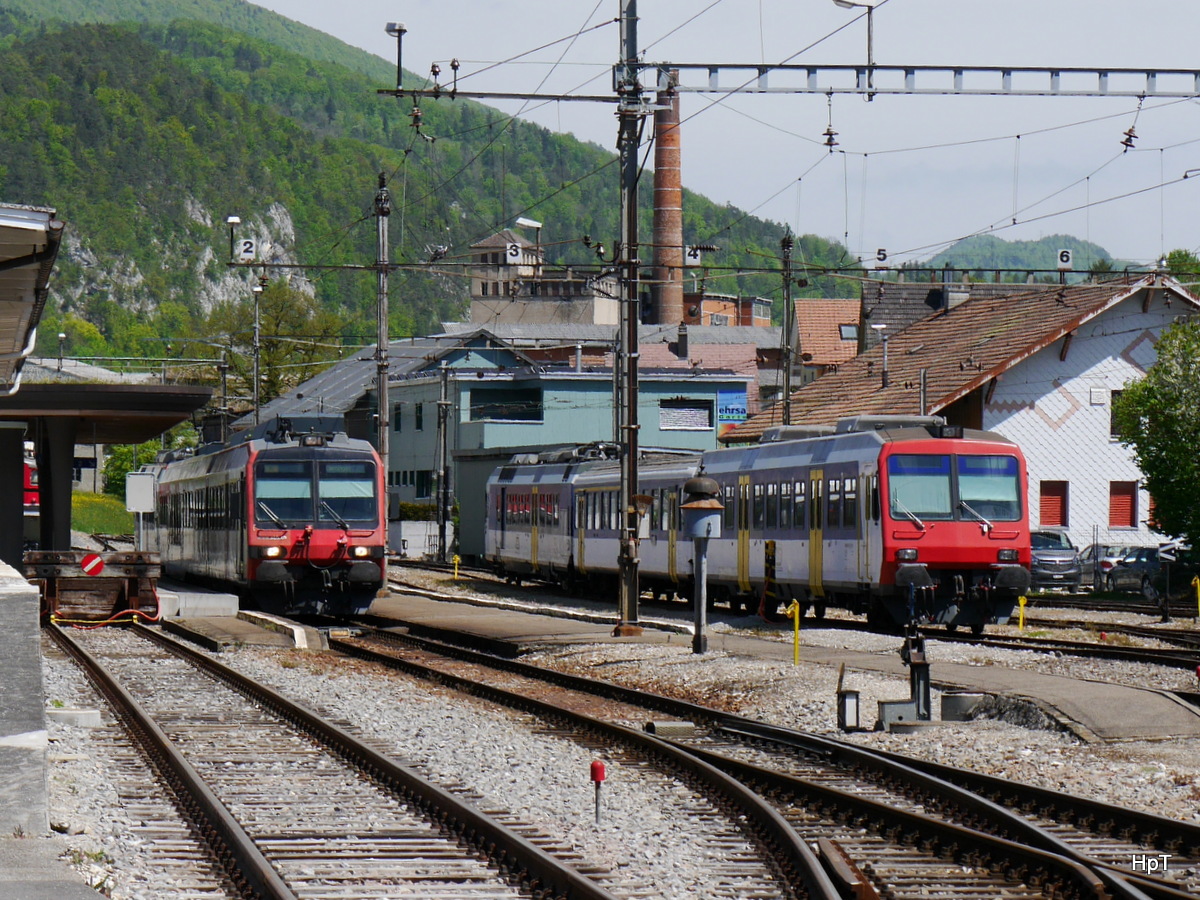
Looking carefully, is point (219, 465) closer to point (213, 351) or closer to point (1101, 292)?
point (1101, 292)

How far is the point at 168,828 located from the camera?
959 cm

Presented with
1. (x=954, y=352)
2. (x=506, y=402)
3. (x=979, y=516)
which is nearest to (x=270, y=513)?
(x=979, y=516)

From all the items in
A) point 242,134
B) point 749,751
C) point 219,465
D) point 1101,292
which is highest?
point 242,134

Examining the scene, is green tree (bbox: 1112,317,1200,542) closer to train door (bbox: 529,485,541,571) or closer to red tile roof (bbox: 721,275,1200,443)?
red tile roof (bbox: 721,275,1200,443)

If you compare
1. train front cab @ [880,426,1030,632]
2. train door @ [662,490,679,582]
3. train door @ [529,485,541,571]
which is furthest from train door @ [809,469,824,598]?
train door @ [529,485,541,571]

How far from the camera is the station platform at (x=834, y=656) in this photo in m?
13.2

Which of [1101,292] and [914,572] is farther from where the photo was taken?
[1101,292]

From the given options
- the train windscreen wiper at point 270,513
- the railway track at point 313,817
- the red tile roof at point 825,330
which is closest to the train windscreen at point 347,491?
the train windscreen wiper at point 270,513

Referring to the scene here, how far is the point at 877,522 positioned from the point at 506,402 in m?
47.4

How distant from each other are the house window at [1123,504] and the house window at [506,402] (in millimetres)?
29374

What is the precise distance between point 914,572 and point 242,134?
607ft

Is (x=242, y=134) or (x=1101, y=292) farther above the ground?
(x=242, y=134)

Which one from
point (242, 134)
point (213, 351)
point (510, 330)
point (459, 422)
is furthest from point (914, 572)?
point (242, 134)

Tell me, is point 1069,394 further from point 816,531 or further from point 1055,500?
point 816,531
